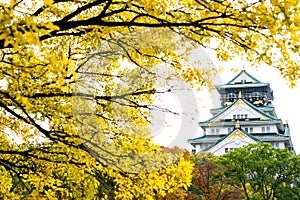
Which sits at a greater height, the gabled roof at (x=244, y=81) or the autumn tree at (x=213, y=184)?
the gabled roof at (x=244, y=81)

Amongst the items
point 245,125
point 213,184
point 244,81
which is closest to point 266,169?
point 213,184

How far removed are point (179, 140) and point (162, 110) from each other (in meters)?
0.50

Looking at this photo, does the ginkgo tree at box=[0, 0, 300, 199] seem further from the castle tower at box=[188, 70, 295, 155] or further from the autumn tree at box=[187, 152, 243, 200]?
the castle tower at box=[188, 70, 295, 155]

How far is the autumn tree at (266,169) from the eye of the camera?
19.1 meters

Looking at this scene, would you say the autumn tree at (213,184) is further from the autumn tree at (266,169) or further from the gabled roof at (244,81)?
the gabled roof at (244,81)

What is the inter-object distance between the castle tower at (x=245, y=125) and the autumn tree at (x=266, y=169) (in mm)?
8996

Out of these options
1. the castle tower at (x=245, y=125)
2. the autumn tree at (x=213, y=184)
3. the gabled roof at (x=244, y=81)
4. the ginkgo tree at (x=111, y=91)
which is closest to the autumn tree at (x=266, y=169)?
the autumn tree at (x=213, y=184)

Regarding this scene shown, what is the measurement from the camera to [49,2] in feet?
8.24

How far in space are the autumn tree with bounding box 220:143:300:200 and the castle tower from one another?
29.5 ft

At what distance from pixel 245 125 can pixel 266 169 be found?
1414 cm

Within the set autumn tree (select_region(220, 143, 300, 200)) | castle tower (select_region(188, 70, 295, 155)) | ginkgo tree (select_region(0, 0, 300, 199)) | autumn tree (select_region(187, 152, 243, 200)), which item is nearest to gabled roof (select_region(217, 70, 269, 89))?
castle tower (select_region(188, 70, 295, 155))

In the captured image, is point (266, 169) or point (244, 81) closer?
point (266, 169)

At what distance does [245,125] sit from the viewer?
110 feet

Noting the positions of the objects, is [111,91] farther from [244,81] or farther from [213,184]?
[244,81]
